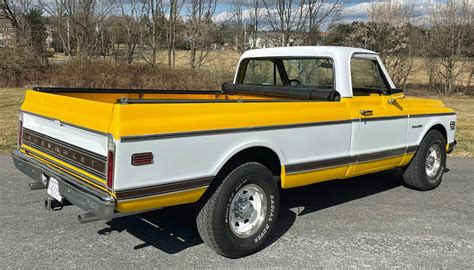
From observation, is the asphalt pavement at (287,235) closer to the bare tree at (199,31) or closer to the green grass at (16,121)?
the green grass at (16,121)

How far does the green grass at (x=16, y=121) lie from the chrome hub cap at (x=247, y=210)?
5573 millimetres

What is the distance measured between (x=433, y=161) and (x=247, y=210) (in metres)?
3.62

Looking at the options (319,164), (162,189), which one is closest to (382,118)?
(319,164)

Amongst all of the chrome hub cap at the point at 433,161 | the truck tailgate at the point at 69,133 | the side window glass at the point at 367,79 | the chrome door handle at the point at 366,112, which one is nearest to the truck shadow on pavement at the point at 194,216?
the chrome hub cap at the point at 433,161

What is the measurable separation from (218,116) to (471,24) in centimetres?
2066

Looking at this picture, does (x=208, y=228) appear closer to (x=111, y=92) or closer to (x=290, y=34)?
(x=111, y=92)

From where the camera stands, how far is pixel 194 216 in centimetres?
507

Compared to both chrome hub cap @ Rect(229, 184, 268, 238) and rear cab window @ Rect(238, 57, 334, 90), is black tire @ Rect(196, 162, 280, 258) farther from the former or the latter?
rear cab window @ Rect(238, 57, 334, 90)

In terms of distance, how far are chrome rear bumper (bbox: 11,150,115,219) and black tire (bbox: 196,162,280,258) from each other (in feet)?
2.84

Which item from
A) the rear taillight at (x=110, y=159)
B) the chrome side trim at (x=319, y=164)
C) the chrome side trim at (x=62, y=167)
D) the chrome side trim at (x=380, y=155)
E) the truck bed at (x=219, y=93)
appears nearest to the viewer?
the rear taillight at (x=110, y=159)

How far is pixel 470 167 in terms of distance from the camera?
26.3 ft

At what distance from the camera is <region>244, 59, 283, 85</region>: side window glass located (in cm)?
600

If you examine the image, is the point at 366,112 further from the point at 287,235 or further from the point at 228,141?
the point at 228,141

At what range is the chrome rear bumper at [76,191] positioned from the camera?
3.23 m
